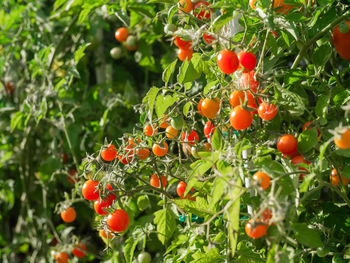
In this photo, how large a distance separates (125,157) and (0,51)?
1.47m

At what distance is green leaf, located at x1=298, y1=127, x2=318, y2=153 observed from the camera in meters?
0.85

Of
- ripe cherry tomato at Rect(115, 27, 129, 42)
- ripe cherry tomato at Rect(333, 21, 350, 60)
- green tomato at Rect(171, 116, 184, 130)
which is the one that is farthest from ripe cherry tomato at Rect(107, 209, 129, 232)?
ripe cherry tomato at Rect(115, 27, 129, 42)

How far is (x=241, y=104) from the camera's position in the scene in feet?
2.49

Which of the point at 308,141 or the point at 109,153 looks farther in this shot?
the point at 109,153

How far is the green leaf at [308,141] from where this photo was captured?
2.80 feet

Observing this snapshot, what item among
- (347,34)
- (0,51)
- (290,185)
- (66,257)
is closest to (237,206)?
(290,185)

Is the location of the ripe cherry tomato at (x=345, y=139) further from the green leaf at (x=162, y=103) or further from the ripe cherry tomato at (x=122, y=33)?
the ripe cherry tomato at (x=122, y=33)

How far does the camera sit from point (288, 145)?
0.88 meters

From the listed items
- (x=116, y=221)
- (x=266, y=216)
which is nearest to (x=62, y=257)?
(x=116, y=221)

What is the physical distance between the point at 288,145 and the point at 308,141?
0.04 meters

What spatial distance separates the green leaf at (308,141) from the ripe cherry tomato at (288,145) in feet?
0.03

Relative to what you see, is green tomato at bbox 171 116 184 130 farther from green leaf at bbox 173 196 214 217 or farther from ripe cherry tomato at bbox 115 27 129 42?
ripe cherry tomato at bbox 115 27 129 42

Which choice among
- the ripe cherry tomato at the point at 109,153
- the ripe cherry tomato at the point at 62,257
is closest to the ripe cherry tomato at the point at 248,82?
the ripe cherry tomato at the point at 109,153

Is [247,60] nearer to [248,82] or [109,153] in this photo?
[248,82]
